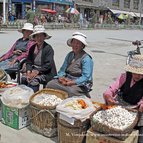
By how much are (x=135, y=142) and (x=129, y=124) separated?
0.98ft

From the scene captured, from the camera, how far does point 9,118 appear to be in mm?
4586

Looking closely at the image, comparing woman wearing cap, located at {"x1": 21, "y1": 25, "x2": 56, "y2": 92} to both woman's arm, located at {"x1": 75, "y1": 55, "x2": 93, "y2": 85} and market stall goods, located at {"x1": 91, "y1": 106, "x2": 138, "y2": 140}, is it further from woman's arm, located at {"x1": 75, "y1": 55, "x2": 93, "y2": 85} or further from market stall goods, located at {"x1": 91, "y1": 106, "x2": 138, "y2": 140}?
market stall goods, located at {"x1": 91, "y1": 106, "x2": 138, "y2": 140}

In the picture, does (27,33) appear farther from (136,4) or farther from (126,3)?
(136,4)

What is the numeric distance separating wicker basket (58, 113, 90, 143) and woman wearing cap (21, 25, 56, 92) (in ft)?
4.77

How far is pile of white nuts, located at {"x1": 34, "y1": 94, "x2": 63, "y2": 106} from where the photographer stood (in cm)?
428

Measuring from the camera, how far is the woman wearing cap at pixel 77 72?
4.74 meters

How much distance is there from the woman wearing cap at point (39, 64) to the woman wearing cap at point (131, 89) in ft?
5.24

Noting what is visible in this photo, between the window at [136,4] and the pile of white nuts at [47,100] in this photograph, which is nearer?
the pile of white nuts at [47,100]

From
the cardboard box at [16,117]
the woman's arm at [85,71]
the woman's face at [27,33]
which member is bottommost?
the cardboard box at [16,117]

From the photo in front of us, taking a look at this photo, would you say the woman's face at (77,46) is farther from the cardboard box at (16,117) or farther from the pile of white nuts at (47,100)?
the cardboard box at (16,117)

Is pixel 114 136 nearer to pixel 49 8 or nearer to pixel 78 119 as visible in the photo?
pixel 78 119

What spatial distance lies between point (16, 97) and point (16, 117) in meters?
0.28

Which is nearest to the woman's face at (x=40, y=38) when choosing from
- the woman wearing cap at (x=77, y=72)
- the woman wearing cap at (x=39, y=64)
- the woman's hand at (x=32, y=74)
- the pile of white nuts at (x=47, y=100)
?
the woman wearing cap at (x=39, y=64)

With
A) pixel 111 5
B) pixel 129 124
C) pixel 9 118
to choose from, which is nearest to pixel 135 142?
pixel 129 124
